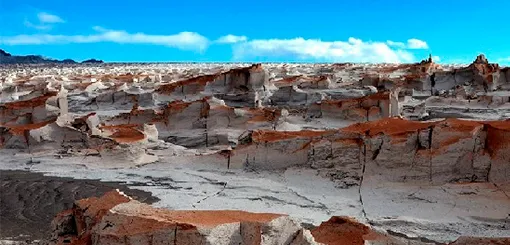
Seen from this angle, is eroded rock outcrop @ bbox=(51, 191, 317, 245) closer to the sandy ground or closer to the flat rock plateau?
the flat rock plateau

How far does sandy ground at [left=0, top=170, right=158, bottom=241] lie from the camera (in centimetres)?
1346

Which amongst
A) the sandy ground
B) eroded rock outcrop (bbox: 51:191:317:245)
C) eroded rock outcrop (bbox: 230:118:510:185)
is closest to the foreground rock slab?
eroded rock outcrop (bbox: 51:191:317:245)

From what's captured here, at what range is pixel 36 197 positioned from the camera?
16.3m

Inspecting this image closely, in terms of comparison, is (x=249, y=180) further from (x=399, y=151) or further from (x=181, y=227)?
(x=181, y=227)

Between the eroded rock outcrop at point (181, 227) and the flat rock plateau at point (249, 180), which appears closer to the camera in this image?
the eroded rock outcrop at point (181, 227)

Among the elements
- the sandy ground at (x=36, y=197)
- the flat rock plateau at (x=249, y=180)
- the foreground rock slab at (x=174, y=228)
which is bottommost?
the sandy ground at (x=36, y=197)

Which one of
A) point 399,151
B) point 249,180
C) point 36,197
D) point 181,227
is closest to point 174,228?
point 181,227

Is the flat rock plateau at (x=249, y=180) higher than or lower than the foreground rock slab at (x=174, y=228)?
lower

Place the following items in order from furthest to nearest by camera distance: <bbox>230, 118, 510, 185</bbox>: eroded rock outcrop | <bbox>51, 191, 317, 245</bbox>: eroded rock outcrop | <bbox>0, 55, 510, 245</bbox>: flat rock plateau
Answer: <bbox>230, 118, 510, 185</bbox>: eroded rock outcrop
<bbox>0, 55, 510, 245</bbox>: flat rock plateau
<bbox>51, 191, 317, 245</bbox>: eroded rock outcrop

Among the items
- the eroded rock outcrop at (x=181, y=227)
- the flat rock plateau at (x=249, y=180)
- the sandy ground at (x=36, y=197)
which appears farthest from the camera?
the sandy ground at (x=36, y=197)

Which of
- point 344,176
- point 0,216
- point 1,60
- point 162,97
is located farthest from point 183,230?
point 1,60

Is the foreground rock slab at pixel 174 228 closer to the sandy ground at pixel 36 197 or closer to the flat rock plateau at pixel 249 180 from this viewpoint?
the flat rock plateau at pixel 249 180

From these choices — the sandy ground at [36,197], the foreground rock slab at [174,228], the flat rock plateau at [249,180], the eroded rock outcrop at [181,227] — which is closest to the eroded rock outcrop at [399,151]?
the flat rock plateau at [249,180]

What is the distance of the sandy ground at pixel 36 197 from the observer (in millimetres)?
13461
